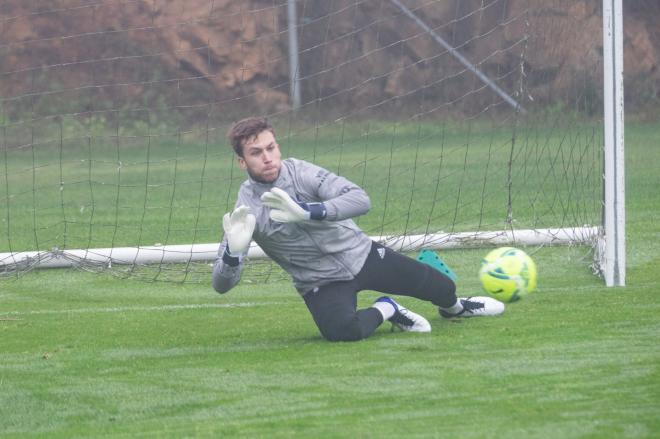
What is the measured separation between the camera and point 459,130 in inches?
606

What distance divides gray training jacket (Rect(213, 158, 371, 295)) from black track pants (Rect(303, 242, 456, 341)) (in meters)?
0.06

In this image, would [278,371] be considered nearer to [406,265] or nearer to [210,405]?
[210,405]

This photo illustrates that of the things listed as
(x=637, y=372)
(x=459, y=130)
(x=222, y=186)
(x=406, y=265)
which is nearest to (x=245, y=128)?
(x=406, y=265)

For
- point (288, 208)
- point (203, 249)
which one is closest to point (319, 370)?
point (288, 208)

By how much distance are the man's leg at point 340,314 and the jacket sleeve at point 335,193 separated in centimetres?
46

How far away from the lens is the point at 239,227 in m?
6.20

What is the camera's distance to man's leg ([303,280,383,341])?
20.9 feet

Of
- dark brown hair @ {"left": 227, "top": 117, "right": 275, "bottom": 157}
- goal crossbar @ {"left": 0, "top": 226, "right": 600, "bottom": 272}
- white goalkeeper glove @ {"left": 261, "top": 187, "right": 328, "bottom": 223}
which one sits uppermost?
dark brown hair @ {"left": 227, "top": 117, "right": 275, "bottom": 157}

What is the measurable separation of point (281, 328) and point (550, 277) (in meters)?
2.53

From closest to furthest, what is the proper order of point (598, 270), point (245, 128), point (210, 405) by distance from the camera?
point (210, 405), point (245, 128), point (598, 270)

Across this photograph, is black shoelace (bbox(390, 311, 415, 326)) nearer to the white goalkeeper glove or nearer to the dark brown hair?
the white goalkeeper glove

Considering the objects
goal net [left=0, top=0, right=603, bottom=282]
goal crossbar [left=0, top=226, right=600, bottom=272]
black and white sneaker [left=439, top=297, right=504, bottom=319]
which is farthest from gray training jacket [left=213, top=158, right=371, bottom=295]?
goal crossbar [left=0, top=226, right=600, bottom=272]

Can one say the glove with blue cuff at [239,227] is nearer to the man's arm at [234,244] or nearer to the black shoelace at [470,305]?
the man's arm at [234,244]

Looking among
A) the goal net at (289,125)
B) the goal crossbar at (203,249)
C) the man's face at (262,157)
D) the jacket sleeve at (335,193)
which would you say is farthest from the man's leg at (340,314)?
the goal crossbar at (203,249)
